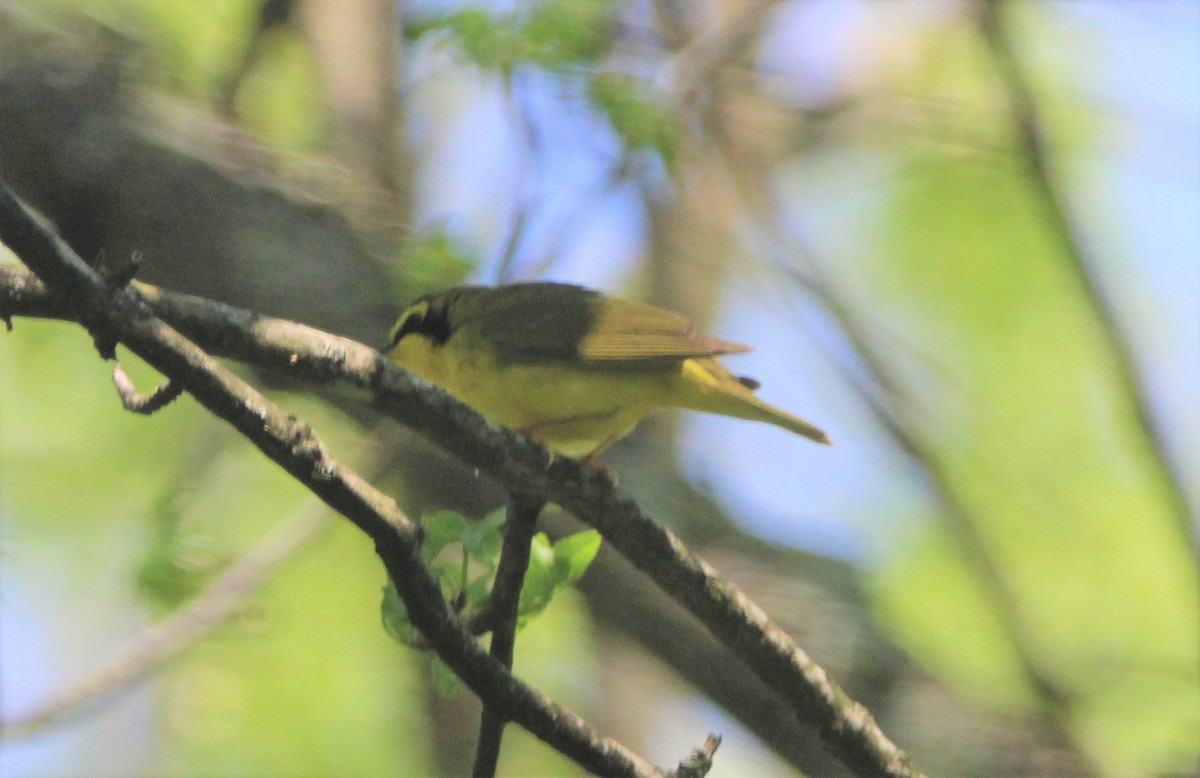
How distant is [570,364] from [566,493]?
5.41 feet

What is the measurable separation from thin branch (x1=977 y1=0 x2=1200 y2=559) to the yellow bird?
1089 millimetres

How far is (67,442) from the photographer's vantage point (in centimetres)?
745

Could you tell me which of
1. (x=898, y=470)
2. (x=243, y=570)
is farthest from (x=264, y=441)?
(x=898, y=470)

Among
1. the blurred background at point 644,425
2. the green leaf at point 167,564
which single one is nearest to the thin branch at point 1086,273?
the blurred background at point 644,425

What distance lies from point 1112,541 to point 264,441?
649 cm

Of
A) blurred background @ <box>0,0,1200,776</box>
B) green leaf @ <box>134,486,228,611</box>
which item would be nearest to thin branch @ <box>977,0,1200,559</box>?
blurred background @ <box>0,0,1200,776</box>

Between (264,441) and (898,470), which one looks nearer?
(264,441)

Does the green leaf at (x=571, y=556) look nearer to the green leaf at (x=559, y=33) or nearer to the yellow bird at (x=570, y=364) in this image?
the yellow bird at (x=570, y=364)

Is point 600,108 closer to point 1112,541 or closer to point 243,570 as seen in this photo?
point 243,570

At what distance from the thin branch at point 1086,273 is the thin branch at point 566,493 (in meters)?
2.06

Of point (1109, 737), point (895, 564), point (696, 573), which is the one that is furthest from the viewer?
point (895, 564)

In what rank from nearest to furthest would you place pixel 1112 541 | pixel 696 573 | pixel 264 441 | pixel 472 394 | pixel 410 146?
pixel 264 441 → pixel 696 573 → pixel 472 394 → pixel 410 146 → pixel 1112 541

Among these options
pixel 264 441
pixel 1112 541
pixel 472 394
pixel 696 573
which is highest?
pixel 1112 541

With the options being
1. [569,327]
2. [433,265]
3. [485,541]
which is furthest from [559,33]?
[485,541]
